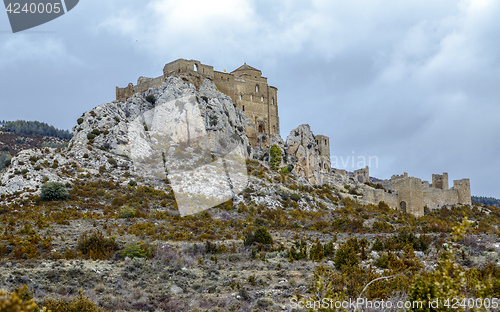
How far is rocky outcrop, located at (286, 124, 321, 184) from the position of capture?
48.9 meters

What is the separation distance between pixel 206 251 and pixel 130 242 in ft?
10.3

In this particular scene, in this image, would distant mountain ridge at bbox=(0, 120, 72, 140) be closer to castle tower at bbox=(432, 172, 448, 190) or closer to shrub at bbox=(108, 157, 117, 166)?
shrub at bbox=(108, 157, 117, 166)

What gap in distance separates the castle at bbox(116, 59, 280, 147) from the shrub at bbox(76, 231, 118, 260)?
3350 cm

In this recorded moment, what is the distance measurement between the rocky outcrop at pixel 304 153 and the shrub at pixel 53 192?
25.9 m

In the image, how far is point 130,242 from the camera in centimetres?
1778

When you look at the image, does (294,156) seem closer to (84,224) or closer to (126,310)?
(84,224)

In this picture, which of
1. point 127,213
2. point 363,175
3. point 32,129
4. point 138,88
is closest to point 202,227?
point 127,213

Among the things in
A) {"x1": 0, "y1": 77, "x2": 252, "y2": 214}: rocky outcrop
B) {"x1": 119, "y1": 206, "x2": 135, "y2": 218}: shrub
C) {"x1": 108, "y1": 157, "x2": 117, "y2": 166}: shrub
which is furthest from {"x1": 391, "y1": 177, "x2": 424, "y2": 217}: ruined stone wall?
{"x1": 119, "y1": 206, "x2": 135, "y2": 218}: shrub

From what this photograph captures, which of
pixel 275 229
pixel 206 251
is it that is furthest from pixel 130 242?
pixel 275 229

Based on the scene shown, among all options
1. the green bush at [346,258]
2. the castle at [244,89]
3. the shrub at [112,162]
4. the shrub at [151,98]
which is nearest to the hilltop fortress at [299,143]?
the castle at [244,89]

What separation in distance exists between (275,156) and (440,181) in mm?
19900

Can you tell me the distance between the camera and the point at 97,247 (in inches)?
648

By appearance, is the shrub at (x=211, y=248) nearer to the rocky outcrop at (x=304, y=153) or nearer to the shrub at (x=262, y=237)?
the shrub at (x=262, y=237)

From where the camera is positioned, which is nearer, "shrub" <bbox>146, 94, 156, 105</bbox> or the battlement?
the battlement
